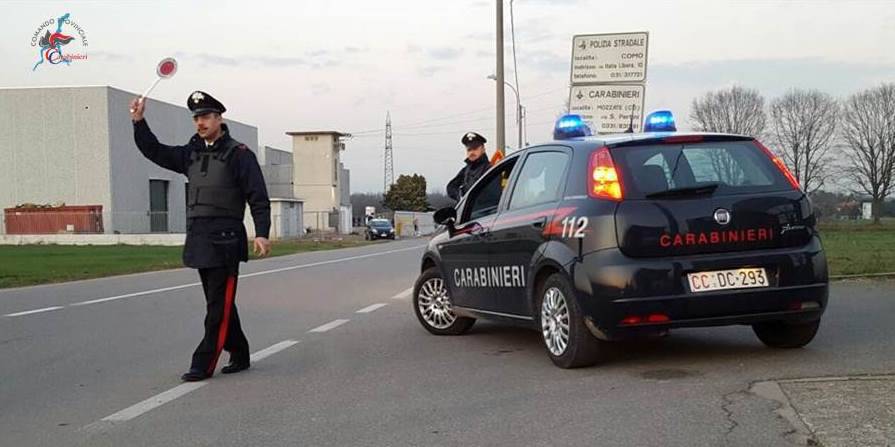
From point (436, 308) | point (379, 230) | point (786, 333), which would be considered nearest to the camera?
point (786, 333)

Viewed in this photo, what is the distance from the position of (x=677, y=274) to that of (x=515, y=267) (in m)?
1.41

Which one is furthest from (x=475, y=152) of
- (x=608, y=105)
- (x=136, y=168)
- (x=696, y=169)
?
(x=136, y=168)

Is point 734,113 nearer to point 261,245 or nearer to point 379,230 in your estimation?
point 379,230

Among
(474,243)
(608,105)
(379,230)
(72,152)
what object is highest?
(72,152)

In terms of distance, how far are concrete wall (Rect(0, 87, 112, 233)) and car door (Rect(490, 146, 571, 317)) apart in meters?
53.2

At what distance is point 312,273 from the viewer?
64.4ft

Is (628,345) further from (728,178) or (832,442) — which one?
(832,442)

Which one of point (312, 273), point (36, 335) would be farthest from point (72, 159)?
point (36, 335)

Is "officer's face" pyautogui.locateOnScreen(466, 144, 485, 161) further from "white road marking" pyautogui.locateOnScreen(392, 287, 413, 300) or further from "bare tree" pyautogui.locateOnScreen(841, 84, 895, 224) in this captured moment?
"bare tree" pyautogui.locateOnScreen(841, 84, 895, 224)

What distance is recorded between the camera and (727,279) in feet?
19.4

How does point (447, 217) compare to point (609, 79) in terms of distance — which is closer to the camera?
point (447, 217)

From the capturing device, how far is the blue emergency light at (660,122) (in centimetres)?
719

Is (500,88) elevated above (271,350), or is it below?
above

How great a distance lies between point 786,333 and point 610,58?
21.1 feet
